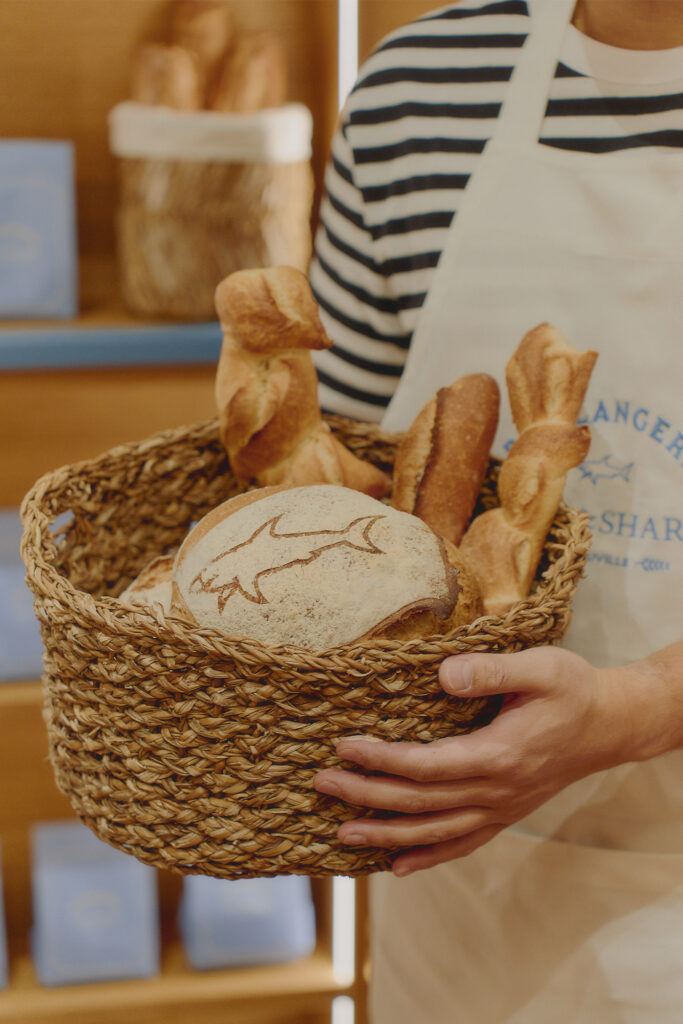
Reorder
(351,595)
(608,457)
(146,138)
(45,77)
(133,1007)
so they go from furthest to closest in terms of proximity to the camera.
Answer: (133,1007)
(45,77)
(146,138)
(608,457)
(351,595)

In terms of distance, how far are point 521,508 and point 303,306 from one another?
20 centimetres

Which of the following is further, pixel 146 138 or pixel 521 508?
pixel 146 138

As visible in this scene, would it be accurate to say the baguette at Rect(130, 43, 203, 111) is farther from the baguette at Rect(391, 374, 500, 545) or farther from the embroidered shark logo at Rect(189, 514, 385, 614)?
the embroidered shark logo at Rect(189, 514, 385, 614)

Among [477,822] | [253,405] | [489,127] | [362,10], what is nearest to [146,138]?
[362,10]

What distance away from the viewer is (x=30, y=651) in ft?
4.25

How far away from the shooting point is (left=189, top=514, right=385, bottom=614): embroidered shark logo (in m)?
0.52

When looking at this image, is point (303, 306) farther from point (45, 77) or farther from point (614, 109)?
point (45, 77)

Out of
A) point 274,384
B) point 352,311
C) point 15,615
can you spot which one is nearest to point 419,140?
point 352,311

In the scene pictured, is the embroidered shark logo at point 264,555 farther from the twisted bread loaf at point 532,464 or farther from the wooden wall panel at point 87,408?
the wooden wall panel at point 87,408

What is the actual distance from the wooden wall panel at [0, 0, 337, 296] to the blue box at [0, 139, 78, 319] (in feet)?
0.43

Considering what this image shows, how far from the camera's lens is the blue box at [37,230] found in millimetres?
1143

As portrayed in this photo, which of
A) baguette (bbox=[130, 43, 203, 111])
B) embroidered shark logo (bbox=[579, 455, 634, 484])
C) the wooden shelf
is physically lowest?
the wooden shelf

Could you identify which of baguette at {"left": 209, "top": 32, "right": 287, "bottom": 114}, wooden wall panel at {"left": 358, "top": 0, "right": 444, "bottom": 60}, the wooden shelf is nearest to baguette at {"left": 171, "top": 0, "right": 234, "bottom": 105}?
baguette at {"left": 209, "top": 32, "right": 287, "bottom": 114}

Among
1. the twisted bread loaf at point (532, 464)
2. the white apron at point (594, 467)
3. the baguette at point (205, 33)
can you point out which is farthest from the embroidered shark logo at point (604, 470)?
the baguette at point (205, 33)
